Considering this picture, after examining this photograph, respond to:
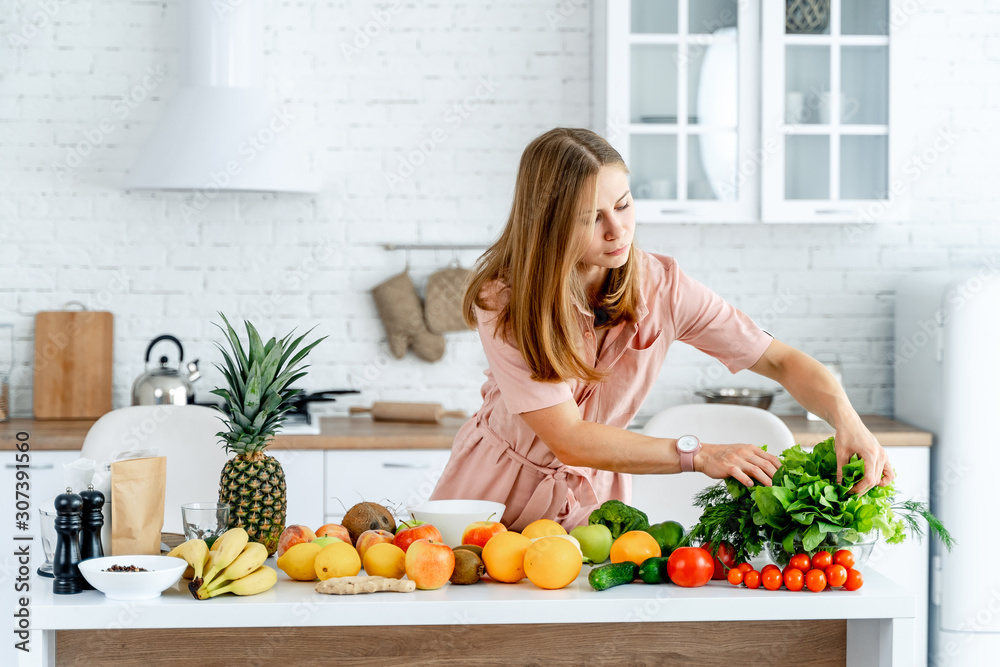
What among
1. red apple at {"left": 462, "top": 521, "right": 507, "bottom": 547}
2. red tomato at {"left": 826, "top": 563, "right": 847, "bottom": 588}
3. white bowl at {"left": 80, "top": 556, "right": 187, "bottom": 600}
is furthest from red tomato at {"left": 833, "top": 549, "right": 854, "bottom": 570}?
white bowl at {"left": 80, "top": 556, "right": 187, "bottom": 600}

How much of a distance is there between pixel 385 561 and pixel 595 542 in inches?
13.2

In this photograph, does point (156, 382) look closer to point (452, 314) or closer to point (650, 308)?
point (452, 314)

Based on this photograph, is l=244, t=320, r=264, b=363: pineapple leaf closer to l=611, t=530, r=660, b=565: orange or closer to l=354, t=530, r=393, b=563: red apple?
l=354, t=530, r=393, b=563: red apple

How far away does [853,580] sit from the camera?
1366mm

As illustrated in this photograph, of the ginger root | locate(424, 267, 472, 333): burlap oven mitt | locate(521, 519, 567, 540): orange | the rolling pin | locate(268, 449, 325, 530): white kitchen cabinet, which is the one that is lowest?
locate(268, 449, 325, 530): white kitchen cabinet

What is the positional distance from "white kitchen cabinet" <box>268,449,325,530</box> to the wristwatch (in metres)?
1.76

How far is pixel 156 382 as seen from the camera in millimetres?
3199

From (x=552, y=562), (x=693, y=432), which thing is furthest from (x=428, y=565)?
(x=693, y=432)

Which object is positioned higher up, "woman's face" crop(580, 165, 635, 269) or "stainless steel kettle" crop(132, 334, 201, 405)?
"woman's face" crop(580, 165, 635, 269)

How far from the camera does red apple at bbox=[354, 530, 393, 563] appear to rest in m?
1.48

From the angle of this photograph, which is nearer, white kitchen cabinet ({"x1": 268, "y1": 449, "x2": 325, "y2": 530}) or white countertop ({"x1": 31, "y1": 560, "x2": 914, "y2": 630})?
white countertop ({"x1": 31, "y1": 560, "x2": 914, "y2": 630})

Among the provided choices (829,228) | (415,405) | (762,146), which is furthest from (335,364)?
(829,228)

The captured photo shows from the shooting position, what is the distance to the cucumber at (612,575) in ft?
4.47

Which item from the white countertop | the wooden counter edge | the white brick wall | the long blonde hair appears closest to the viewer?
the white countertop
